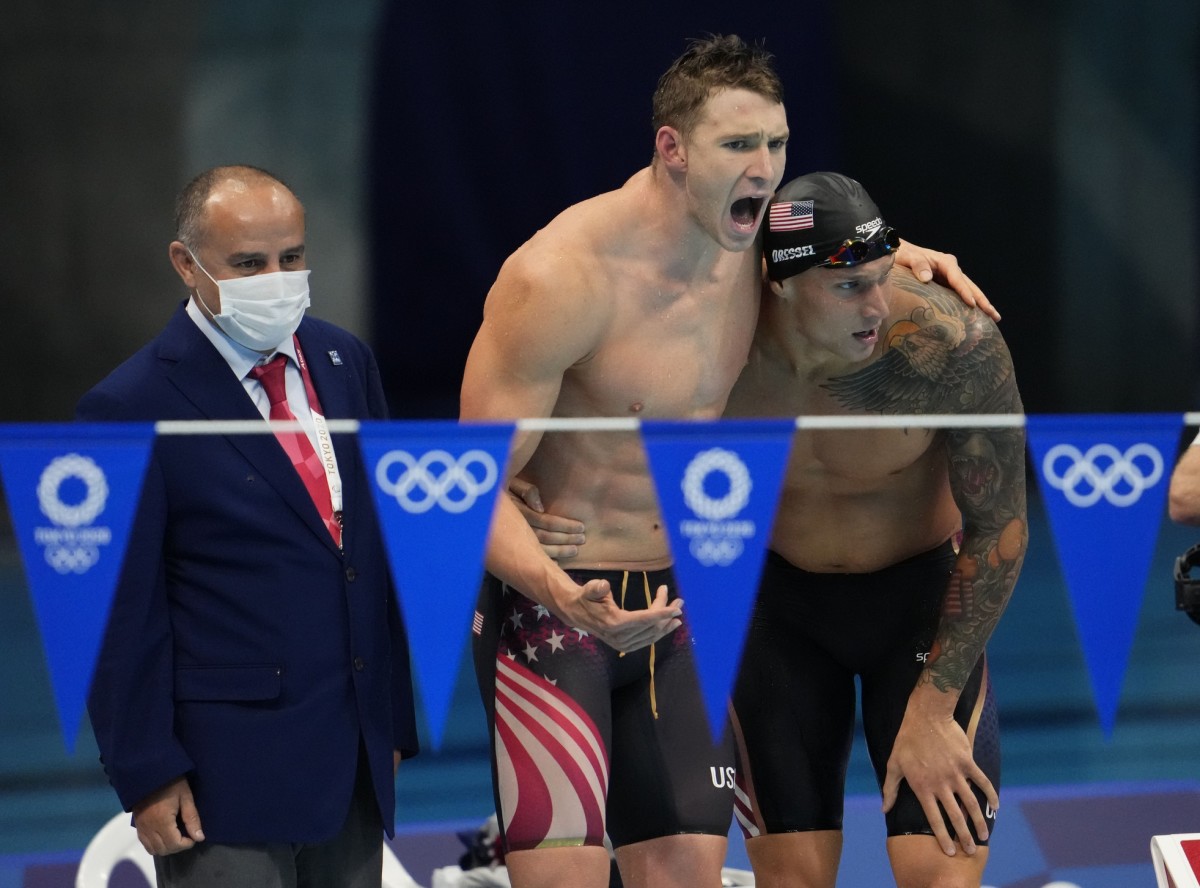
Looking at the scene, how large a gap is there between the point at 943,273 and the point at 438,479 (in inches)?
58.7

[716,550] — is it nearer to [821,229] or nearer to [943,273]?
[821,229]

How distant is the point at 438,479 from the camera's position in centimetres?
329

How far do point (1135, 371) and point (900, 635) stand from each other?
9.06m

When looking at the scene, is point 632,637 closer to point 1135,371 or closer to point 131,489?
point 131,489

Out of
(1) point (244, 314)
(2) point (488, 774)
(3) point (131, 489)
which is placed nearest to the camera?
(3) point (131, 489)

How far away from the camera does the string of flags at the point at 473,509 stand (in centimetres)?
320

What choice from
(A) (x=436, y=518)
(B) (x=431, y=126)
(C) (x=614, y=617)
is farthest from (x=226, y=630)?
(B) (x=431, y=126)

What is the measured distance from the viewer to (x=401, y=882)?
4840 mm

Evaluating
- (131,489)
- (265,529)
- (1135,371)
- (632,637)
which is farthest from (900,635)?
(1135,371)

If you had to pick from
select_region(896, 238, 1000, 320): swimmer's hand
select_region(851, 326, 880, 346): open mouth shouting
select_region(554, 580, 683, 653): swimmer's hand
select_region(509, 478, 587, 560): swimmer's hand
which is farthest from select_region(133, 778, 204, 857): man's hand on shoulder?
select_region(896, 238, 1000, 320): swimmer's hand

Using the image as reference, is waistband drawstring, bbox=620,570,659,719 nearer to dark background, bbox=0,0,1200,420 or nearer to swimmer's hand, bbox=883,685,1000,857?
swimmer's hand, bbox=883,685,1000,857

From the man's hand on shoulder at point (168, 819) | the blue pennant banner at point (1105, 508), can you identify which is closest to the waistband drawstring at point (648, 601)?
the blue pennant banner at point (1105, 508)

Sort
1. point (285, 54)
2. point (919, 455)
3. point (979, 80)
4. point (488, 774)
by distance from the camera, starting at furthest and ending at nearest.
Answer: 1. point (979, 80)
2. point (285, 54)
3. point (488, 774)
4. point (919, 455)

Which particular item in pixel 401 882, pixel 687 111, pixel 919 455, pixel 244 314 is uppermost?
pixel 687 111
